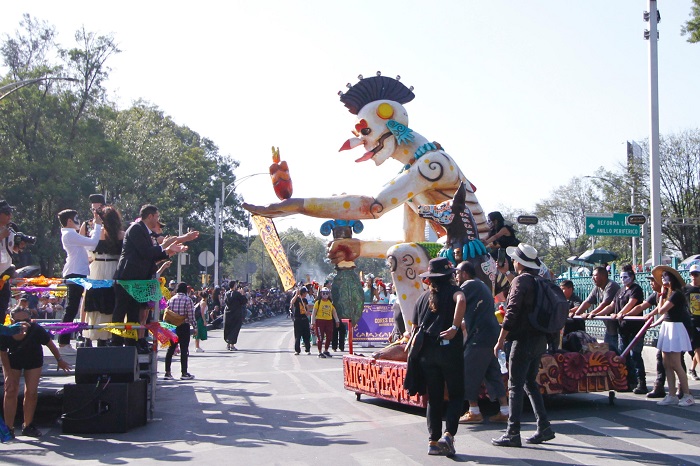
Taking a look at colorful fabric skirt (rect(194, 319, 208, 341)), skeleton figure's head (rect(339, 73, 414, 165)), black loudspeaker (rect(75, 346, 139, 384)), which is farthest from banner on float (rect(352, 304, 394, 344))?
black loudspeaker (rect(75, 346, 139, 384))

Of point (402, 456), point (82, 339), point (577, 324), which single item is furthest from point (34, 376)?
point (577, 324)

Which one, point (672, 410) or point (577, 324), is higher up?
point (577, 324)

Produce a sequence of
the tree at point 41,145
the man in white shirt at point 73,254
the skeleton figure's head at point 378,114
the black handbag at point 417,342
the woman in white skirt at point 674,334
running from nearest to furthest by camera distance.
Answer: the black handbag at point 417,342 < the woman in white skirt at point 674,334 < the man in white shirt at point 73,254 < the skeleton figure's head at point 378,114 < the tree at point 41,145

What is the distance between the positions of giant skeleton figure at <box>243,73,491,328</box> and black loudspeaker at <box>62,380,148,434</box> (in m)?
3.48

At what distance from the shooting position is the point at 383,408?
10.5 m

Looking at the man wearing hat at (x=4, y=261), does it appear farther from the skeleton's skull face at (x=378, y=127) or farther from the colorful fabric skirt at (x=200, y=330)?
the colorful fabric skirt at (x=200, y=330)

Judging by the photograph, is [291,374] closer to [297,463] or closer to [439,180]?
[439,180]

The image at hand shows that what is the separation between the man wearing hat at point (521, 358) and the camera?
771 centimetres

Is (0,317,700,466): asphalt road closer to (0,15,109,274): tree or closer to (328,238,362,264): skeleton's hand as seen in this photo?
(328,238,362,264): skeleton's hand

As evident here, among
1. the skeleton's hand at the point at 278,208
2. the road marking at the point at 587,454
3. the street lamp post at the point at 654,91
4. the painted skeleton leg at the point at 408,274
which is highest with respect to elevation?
the street lamp post at the point at 654,91

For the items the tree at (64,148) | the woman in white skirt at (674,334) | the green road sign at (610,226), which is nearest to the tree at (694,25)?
the green road sign at (610,226)

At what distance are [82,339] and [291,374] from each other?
212 inches

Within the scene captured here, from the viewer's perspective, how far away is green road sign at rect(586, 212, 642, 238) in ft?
70.9

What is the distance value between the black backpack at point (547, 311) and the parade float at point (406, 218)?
183 centimetres
